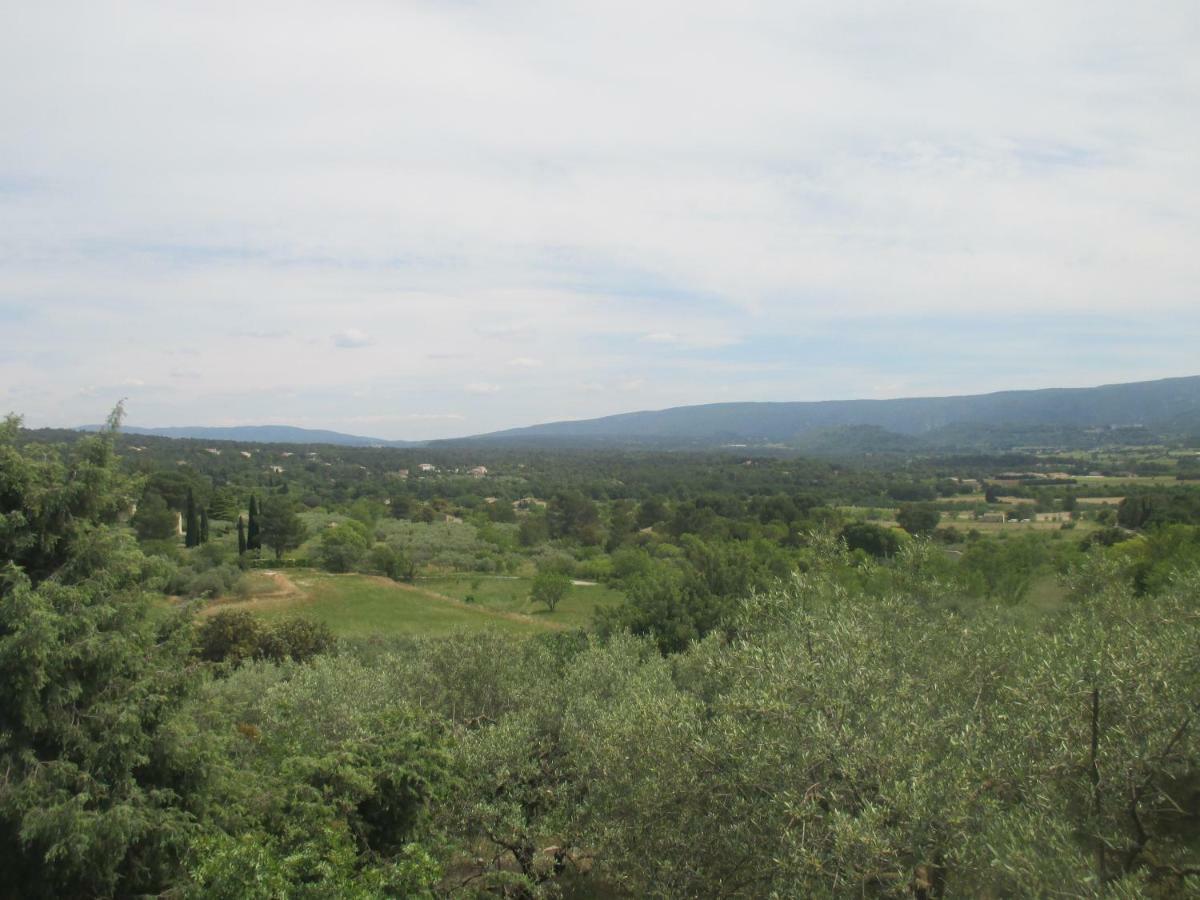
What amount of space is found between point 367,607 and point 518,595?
49.5 ft

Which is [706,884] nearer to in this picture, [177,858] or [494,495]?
[177,858]

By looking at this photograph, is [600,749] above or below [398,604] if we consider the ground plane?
above

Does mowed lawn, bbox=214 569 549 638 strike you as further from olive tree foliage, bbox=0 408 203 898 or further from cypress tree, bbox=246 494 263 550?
olive tree foliage, bbox=0 408 203 898

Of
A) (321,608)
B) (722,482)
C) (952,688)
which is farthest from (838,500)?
(952,688)

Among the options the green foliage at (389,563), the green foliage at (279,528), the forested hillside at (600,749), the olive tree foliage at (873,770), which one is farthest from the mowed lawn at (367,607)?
the olive tree foliage at (873,770)

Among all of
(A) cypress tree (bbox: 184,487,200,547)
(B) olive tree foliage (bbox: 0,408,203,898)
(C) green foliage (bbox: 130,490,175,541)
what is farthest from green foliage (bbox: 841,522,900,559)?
(C) green foliage (bbox: 130,490,175,541)

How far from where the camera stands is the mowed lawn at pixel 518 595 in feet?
189

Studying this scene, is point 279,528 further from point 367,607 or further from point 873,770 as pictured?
point 873,770

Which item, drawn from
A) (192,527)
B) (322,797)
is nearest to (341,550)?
(192,527)

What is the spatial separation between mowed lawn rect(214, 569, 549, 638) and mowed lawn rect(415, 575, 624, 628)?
2273 millimetres

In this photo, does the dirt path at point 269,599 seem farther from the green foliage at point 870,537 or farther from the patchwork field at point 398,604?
the green foliage at point 870,537

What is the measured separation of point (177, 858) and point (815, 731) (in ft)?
38.9

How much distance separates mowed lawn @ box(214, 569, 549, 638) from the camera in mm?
47844

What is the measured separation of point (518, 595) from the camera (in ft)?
212
